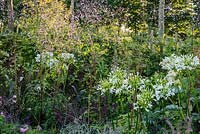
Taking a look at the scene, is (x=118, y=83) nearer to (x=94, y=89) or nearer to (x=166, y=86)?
(x=166, y=86)

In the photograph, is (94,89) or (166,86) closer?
(166,86)

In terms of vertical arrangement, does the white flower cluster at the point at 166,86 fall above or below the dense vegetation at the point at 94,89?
above

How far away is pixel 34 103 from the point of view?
4633 mm

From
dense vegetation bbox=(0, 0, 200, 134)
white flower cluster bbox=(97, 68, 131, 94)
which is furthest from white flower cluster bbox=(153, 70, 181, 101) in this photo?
white flower cluster bbox=(97, 68, 131, 94)

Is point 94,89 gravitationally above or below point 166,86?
below

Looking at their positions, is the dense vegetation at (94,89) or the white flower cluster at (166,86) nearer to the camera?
the white flower cluster at (166,86)

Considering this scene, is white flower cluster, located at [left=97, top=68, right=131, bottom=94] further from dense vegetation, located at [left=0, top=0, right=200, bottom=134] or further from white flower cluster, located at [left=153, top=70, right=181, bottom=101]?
white flower cluster, located at [left=153, top=70, right=181, bottom=101]

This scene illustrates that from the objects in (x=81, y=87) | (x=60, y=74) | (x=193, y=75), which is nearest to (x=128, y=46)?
(x=81, y=87)

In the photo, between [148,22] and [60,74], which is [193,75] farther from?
[148,22]

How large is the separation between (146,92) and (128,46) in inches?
141

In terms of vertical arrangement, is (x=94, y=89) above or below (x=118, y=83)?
below

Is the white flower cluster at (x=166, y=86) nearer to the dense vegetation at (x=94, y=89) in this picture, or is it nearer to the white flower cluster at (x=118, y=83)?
the dense vegetation at (x=94, y=89)

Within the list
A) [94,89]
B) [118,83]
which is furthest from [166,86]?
[94,89]

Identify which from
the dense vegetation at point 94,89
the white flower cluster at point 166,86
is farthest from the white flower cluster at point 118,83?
the white flower cluster at point 166,86
